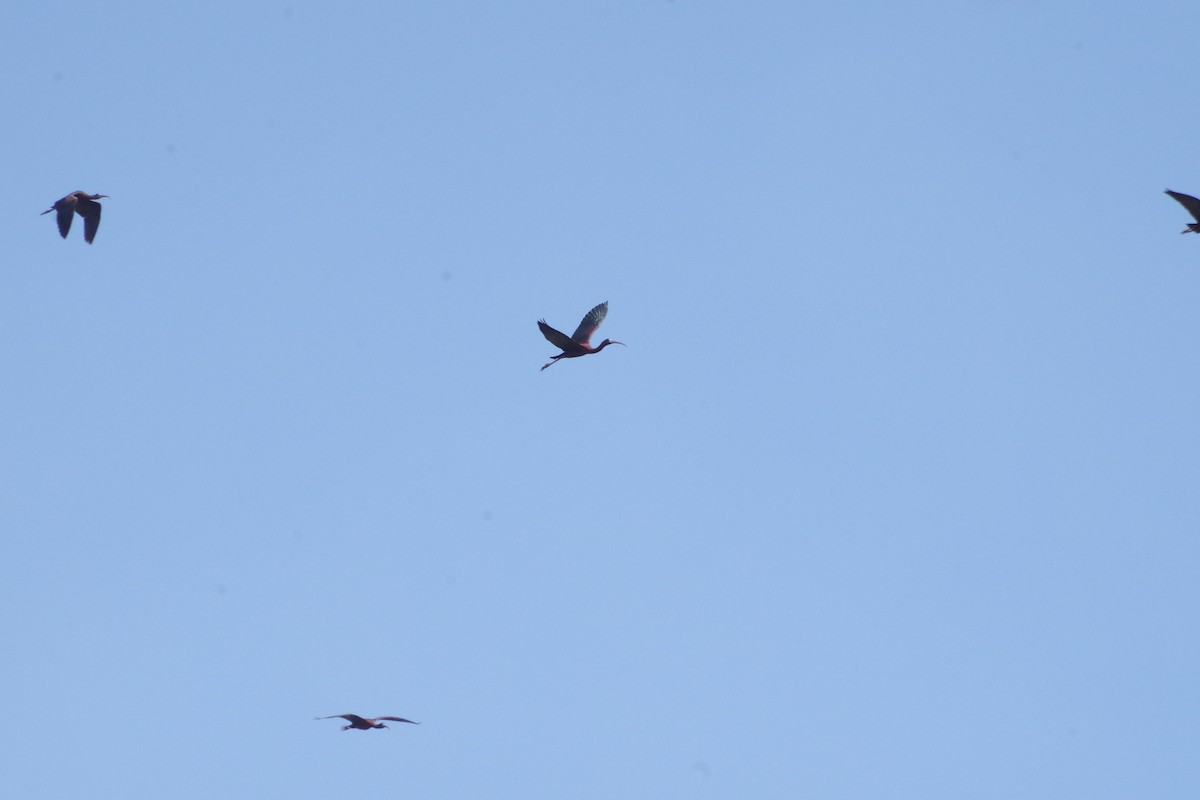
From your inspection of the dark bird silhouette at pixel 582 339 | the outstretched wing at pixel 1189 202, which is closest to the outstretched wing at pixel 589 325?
the dark bird silhouette at pixel 582 339

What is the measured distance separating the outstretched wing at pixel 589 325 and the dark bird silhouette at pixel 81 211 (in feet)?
40.6

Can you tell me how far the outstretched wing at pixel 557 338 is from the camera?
3734 cm

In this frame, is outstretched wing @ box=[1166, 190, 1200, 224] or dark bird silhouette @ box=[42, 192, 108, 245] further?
dark bird silhouette @ box=[42, 192, 108, 245]

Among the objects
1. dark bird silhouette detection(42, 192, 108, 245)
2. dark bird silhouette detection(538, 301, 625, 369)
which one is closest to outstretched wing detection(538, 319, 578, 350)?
dark bird silhouette detection(538, 301, 625, 369)

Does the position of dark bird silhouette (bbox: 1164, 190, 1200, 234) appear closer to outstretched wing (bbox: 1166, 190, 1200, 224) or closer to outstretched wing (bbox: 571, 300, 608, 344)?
outstretched wing (bbox: 1166, 190, 1200, 224)

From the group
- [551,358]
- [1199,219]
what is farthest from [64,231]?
[1199,219]

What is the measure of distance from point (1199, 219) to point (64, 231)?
25.4 metres

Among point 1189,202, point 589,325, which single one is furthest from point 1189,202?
point 589,325

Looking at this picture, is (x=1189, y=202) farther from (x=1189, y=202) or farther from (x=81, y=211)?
(x=81, y=211)

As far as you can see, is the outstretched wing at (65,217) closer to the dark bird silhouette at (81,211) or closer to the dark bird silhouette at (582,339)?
the dark bird silhouette at (81,211)

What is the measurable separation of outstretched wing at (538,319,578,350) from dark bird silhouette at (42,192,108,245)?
1224 cm

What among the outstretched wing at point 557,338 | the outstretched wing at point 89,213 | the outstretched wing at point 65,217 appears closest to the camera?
the outstretched wing at point 557,338

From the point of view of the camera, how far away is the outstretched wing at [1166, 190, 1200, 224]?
37625mm

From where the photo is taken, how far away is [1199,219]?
3806 centimetres
